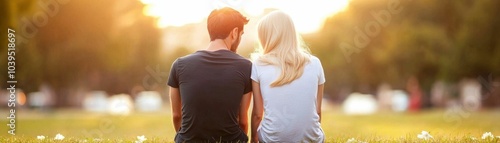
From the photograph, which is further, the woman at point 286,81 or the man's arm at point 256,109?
the man's arm at point 256,109

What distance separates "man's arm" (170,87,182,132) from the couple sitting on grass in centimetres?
18

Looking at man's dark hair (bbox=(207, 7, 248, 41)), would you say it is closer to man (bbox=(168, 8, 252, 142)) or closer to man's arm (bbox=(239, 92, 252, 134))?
man (bbox=(168, 8, 252, 142))

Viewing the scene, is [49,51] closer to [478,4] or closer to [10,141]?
[478,4]

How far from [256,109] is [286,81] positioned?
504 millimetres

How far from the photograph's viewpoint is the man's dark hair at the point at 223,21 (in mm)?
7113

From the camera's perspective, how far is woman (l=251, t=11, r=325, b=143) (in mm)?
6945

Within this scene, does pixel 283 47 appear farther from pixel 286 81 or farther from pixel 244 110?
pixel 244 110

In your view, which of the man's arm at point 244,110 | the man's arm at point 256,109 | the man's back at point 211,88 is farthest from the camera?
the man's arm at point 244,110

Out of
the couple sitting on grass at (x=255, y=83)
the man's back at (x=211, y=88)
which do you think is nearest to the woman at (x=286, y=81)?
the couple sitting on grass at (x=255, y=83)

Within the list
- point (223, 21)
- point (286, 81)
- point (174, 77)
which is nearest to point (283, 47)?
point (286, 81)

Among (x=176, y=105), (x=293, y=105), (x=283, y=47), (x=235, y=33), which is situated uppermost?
(x=235, y=33)

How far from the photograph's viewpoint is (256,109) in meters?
7.27

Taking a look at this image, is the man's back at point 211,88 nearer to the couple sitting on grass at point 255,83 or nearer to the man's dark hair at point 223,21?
the couple sitting on grass at point 255,83

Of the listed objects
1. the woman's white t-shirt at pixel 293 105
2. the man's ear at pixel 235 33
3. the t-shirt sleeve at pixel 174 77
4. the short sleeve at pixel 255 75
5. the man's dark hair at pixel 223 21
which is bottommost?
the woman's white t-shirt at pixel 293 105
